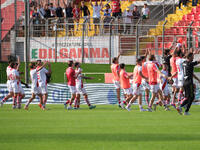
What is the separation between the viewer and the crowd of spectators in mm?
29094

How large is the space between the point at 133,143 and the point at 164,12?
25.9 metres

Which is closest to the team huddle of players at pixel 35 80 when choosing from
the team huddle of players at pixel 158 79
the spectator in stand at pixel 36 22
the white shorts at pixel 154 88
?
the team huddle of players at pixel 158 79

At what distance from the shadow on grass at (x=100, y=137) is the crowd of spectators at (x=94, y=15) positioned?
16949mm

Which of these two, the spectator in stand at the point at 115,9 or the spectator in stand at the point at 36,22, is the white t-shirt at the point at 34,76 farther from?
the spectator in stand at the point at 115,9

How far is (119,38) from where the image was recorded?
28859 mm

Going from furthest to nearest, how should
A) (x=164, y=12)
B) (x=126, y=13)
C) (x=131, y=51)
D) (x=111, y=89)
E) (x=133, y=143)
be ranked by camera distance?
(x=164, y=12) < (x=126, y=13) < (x=131, y=51) < (x=111, y=89) < (x=133, y=143)

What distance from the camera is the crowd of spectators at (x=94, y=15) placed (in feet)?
95.5

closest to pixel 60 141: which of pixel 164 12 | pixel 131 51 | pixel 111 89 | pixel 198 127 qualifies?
pixel 198 127

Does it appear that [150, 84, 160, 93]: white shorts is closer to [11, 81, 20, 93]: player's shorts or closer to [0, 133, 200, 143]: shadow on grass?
[11, 81, 20, 93]: player's shorts

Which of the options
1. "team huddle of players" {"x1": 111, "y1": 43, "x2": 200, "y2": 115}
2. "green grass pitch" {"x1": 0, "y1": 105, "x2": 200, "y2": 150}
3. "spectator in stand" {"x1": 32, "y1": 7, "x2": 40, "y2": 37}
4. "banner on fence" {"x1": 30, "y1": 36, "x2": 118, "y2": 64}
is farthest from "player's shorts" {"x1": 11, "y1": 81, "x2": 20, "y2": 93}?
"spectator in stand" {"x1": 32, "y1": 7, "x2": 40, "y2": 37}

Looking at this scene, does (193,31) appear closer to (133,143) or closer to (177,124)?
(177,124)

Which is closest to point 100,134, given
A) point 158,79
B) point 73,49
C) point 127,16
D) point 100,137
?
point 100,137

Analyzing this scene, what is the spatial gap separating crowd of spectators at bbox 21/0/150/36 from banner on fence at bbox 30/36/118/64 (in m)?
0.64

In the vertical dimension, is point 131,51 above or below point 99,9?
below
